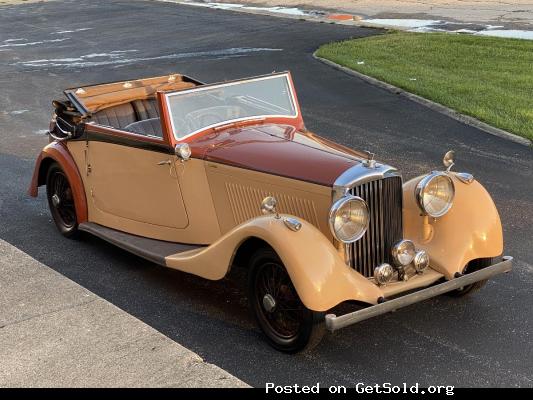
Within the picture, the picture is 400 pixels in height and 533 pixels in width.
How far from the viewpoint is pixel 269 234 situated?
17.2ft

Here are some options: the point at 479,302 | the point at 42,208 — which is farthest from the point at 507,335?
the point at 42,208

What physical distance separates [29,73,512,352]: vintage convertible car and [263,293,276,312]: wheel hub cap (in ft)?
0.05

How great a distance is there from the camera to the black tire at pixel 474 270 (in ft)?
19.5

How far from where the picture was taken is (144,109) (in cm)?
794

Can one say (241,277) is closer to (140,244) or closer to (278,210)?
(140,244)

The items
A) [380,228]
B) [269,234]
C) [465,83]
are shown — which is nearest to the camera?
[269,234]

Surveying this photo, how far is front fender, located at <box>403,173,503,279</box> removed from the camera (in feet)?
18.8

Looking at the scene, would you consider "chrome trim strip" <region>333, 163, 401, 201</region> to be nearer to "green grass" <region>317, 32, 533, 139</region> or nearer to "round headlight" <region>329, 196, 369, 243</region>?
"round headlight" <region>329, 196, 369, 243</region>

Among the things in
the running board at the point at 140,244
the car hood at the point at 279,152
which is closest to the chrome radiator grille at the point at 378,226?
the car hood at the point at 279,152

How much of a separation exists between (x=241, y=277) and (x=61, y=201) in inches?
90.1

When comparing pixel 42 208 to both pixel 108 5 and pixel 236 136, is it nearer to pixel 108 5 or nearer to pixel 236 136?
pixel 236 136

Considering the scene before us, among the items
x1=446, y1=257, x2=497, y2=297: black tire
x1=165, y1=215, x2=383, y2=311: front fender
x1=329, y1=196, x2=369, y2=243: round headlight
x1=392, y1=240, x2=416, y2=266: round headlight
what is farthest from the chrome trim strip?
x1=446, y1=257, x2=497, y2=297: black tire

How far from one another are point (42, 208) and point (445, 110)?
6.60 m

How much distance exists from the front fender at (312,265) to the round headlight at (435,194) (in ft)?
2.89
